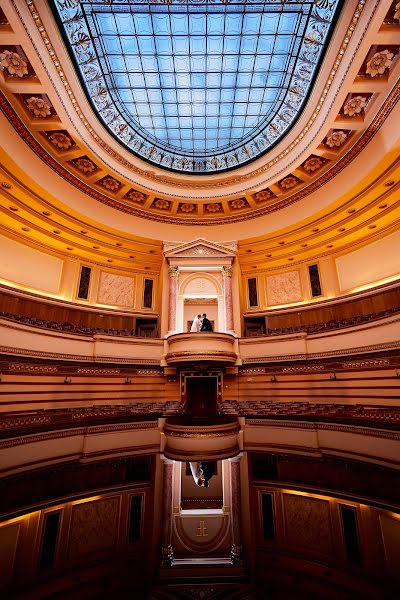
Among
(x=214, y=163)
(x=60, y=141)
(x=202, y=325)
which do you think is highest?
(x=214, y=163)

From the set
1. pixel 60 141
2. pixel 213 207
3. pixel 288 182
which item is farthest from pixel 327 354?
pixel 60 141

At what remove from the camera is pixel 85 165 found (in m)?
10.0

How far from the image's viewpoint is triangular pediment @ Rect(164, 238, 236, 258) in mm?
12438

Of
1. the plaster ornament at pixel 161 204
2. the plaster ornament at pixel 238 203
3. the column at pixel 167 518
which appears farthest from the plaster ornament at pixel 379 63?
the column at pixel 167 518

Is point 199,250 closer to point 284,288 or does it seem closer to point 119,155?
point 284,288

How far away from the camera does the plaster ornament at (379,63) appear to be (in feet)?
22.1

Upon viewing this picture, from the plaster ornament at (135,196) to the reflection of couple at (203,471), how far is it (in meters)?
11.0

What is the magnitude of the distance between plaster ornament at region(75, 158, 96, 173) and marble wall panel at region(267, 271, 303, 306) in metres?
8.34

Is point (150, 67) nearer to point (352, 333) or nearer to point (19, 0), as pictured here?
point (19, 0)

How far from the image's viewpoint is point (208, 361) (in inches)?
403

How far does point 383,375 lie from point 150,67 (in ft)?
37.5

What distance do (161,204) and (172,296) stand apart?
3927 millimetres

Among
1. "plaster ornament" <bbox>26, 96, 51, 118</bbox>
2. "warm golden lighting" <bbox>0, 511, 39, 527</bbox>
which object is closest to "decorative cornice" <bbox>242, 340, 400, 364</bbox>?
"warm golden lighting" <bbox>0, 511, 39, 527</bbox>

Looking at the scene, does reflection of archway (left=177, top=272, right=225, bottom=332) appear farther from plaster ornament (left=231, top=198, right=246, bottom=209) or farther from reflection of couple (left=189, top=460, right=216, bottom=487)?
reflection of couple (left=189, top=460, right=216, bottom=487)
